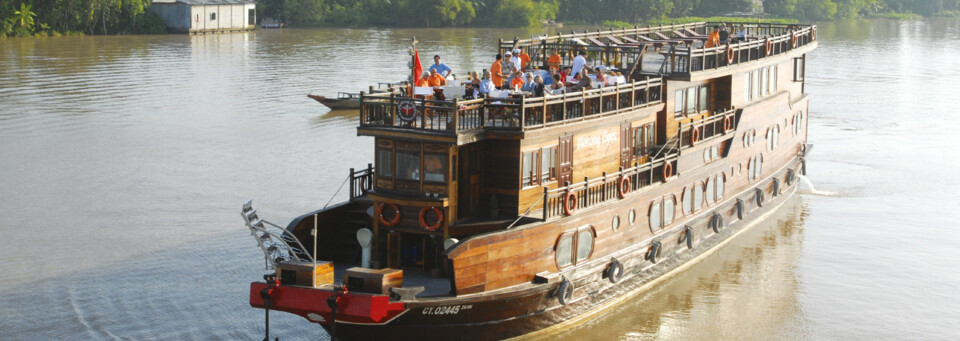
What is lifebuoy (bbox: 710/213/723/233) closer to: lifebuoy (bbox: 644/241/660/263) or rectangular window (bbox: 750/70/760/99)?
lifebuoy (bbox: 644/241/660/263)

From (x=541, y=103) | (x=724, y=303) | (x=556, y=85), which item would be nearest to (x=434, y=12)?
(x=724, y=303)

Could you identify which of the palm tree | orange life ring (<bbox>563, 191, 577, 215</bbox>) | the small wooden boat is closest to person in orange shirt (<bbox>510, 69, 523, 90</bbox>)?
orange life ring (<bbox>563, 191, 577, 215</bbox>)

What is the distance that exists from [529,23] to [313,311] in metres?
69.2

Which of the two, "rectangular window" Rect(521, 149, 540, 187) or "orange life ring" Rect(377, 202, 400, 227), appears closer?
"orange life ring" Rect(377, 202, 400, 227)

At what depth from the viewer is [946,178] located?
3462cm

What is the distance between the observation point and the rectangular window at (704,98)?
25594mm

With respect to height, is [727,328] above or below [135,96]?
below

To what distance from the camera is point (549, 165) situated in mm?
19609

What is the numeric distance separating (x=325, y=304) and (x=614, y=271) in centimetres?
603

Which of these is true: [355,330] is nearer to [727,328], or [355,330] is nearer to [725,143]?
[727,328]

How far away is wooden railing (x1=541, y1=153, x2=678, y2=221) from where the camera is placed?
19.2m

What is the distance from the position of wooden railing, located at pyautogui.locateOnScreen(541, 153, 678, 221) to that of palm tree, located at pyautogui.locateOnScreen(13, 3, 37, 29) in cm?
5448

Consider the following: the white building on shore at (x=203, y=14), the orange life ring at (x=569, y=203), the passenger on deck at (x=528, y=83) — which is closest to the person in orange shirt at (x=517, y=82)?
the passenger on deck at (x=528, y=83)

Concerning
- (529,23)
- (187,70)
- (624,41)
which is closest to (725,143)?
(624,41)
